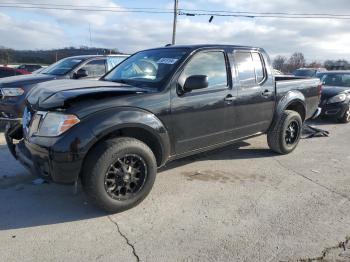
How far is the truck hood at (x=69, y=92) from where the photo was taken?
367 centimetres

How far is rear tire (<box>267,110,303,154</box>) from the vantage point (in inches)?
239

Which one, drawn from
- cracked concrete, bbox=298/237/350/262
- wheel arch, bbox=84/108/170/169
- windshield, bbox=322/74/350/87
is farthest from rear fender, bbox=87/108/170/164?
windshield, bbox=322/74/350/87

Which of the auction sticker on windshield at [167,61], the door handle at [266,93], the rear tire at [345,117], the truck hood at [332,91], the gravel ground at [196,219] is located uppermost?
the auction sticker on windshield at [167,61]

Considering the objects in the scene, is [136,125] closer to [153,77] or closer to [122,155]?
→ [122,155]

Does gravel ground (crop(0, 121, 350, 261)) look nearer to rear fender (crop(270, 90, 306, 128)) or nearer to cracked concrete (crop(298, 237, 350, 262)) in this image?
cracked concrete (crop(298, 237, 350, 262))

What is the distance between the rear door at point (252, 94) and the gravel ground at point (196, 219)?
674 mm

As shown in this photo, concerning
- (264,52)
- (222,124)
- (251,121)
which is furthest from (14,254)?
(264,52)

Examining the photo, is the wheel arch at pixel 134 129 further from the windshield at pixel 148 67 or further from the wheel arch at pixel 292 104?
the wheel arch at pixel 292 104

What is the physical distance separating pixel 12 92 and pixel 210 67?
4359 millimetres

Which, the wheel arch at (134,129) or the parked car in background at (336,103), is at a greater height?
the wheel arch at (134,129)

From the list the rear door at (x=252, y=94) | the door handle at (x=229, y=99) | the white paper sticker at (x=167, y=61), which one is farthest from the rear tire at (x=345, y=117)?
the white paper sticker at (x=167, y=61)

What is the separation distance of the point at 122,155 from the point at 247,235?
4.85 ft

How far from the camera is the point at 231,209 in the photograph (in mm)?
4113

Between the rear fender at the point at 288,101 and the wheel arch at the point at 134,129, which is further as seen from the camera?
the rear fender at the point at 288,101
